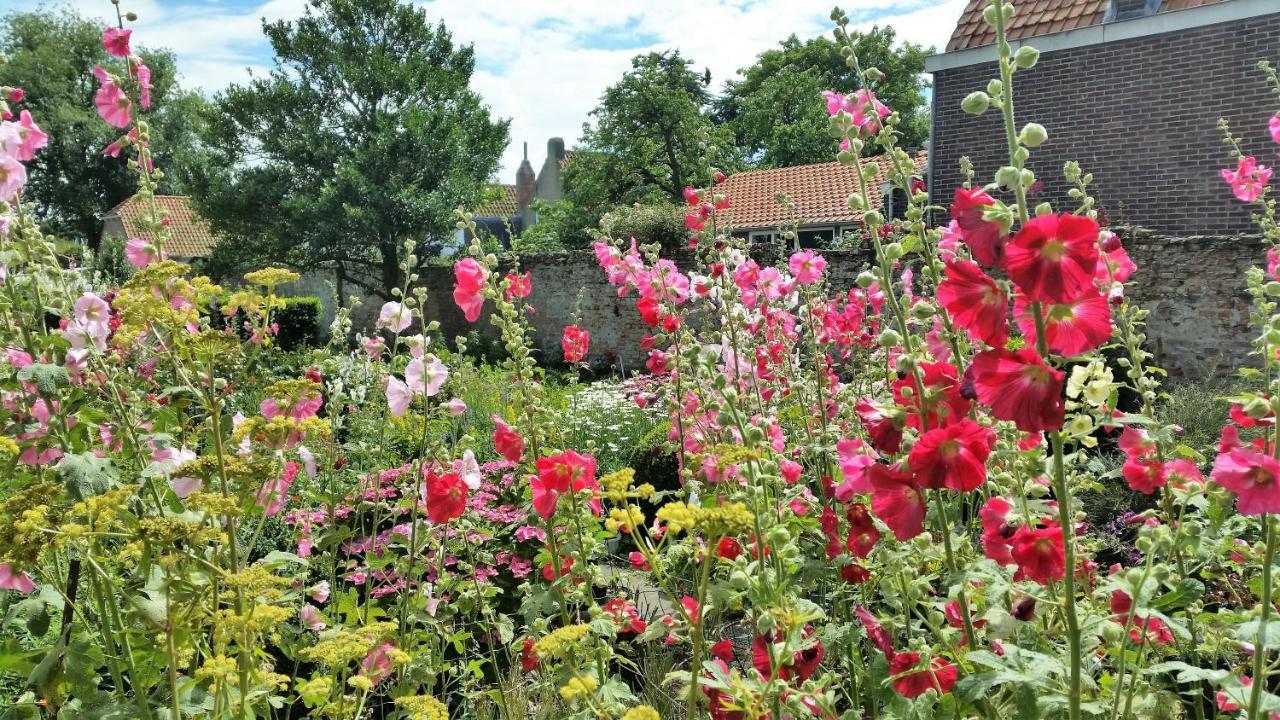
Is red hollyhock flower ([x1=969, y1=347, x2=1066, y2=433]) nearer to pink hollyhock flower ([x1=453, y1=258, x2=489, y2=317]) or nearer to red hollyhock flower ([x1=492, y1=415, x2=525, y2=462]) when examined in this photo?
red hollyhock flower ([x1=492, y1=415, x2=525, y2=462])

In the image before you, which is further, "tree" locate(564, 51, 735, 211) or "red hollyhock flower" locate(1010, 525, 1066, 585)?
"tree" locate(564, 51, 735, 211)

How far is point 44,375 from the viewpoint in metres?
1.76

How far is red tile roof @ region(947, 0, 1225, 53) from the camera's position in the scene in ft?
36.1

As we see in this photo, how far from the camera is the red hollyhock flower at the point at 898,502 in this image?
1355mm

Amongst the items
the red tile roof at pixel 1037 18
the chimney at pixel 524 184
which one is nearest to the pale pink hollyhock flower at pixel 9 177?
the red tile roof at pixel 1037 18

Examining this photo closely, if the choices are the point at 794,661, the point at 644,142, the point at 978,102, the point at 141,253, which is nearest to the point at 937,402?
the point at 978,102

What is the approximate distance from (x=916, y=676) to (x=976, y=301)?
2.30 feet

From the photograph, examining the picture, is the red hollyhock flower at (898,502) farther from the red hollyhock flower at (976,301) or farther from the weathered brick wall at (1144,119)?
the weathered brick wall at (1144,119)

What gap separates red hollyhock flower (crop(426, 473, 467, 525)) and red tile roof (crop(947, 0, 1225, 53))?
35.4 feet

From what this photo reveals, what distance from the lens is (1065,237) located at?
3.63 feet

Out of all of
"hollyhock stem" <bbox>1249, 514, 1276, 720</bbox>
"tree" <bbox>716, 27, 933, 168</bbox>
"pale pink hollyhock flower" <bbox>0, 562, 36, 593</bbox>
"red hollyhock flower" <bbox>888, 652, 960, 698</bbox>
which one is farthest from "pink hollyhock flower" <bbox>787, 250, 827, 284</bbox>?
"tree" <bbox>716, 27, 933, 168</bbox>

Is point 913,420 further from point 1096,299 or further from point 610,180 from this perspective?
point 610,180

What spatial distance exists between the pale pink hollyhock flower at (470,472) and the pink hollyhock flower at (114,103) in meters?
1.38

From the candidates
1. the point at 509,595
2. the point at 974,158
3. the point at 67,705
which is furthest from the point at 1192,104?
the point at 67,705
